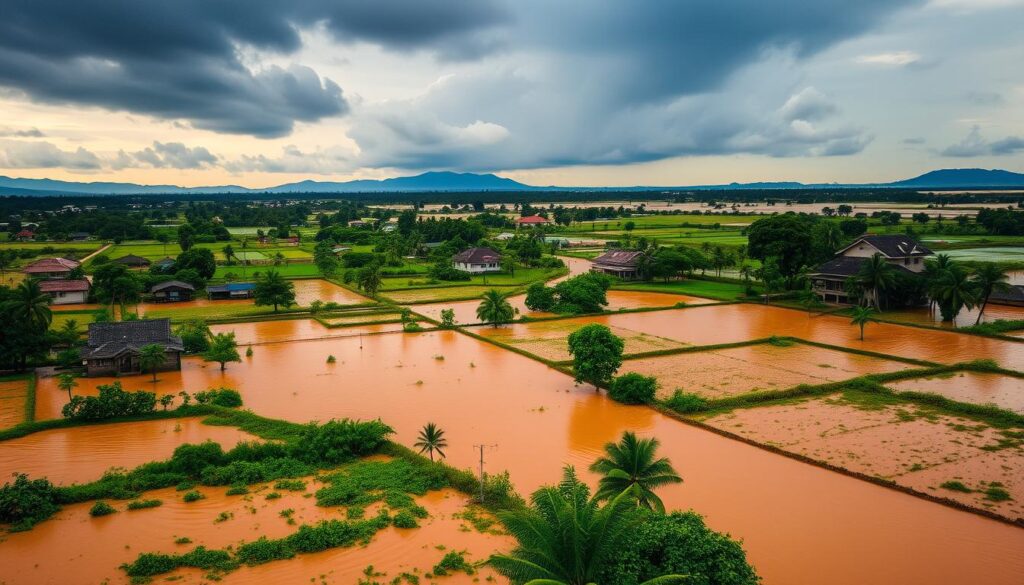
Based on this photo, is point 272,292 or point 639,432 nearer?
point 639,432

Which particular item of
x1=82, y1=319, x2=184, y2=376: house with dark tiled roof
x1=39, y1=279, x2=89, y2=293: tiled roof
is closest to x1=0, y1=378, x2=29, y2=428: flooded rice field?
x1=82, y1=319, x2=184, y2=376: house with dark tiled roof

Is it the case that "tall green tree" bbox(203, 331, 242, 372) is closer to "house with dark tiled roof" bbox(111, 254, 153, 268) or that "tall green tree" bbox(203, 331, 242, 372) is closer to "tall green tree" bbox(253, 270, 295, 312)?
"tall green tree" bbox(253, 270, 295, 312)

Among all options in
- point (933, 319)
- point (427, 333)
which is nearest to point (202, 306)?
point (427, 333)

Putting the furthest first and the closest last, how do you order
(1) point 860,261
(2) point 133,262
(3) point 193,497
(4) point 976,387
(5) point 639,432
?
(2) point 133,262, (1) point 860,261, (4) point 976,387, (5) point 639,432, (3) point 193,497

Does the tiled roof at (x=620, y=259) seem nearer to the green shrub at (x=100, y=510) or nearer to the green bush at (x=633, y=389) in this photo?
the green bush at (x=633, y=389)

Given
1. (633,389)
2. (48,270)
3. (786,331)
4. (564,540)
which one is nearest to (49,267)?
(48,270)

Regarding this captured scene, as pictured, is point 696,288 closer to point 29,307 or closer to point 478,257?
point 478,257

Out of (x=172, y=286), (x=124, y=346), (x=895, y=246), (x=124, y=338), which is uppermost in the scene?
(x=895, y=246)
